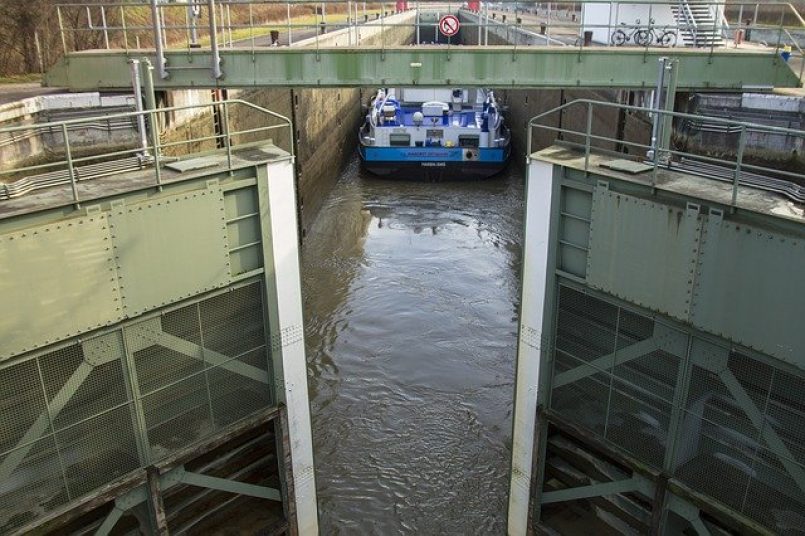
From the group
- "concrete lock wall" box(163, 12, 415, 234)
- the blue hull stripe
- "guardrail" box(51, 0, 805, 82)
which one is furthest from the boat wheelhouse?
"guardrail" box(51, 0, 805, 82)

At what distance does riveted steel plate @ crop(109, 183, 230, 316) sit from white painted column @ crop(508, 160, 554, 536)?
3.58 m

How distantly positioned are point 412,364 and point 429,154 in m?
13.5

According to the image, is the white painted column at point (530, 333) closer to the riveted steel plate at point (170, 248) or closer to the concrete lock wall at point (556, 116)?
the riveted steel plate at point (170, 248)

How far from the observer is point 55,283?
22.0 feet

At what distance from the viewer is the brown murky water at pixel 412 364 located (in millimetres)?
11203

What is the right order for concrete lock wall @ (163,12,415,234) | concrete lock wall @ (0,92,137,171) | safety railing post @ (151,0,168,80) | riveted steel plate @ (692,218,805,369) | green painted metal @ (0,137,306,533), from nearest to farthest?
1. riveted steel plate @ (692,218,805,369)
2. green painted metal @ (0,137,306,533)
3. safety railing post @ (151,0,168,80)
4. concrete lock wall @ (0,92,137,171)
5. concrete lock wall @ (163,12,415,234)

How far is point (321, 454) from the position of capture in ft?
39.6

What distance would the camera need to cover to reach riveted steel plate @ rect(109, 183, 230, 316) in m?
7.15

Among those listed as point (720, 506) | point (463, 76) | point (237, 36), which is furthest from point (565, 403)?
point (237, 36)

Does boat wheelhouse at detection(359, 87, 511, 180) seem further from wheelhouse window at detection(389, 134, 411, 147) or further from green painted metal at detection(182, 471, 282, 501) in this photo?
green painted metal at detection(182, 471, 282, 501)

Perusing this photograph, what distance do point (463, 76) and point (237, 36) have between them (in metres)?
20.7

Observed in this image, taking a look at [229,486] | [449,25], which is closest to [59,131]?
[229,486]

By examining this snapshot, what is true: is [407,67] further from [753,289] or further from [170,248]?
[753,289]

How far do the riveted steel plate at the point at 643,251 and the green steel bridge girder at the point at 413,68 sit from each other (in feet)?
24.2
